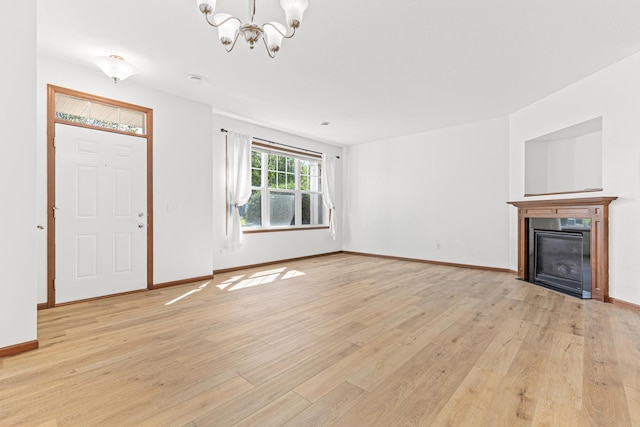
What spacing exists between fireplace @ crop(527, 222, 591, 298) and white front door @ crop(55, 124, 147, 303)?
5.56 metres

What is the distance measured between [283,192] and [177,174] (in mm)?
2363

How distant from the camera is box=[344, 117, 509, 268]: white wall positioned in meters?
5.11

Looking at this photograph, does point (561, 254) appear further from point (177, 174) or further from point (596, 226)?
point (177, 174)

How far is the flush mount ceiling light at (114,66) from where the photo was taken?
3.05 meters

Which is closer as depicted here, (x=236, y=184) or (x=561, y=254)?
(x=561, y=254)

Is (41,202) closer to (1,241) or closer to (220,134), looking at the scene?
(1,241)

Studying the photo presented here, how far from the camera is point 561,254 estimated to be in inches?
158

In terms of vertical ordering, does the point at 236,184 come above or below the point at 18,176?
above

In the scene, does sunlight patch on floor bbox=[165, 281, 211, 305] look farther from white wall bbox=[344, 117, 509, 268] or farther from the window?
white wall bbox=[344, 117, 509, 268]

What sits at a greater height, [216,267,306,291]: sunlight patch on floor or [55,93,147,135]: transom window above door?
[55,93,147,135]: transom window above door

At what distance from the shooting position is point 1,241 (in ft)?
6.81

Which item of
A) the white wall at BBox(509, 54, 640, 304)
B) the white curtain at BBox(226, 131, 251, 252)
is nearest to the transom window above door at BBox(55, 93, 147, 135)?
the white curtain at BBox(226, 131, 251, 252)

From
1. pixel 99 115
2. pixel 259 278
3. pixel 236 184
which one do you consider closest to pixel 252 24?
pixel 99 115

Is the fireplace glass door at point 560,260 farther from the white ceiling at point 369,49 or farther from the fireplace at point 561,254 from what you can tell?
the white ceiling at point 369,49
